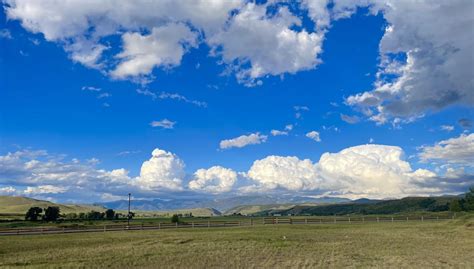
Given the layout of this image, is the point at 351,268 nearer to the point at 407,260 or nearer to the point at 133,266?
the point at 407,260

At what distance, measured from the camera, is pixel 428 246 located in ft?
121

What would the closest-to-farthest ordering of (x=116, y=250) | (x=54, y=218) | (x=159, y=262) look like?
(x=159, y=262) < (x=116, y=250) < (x=54, y=218)

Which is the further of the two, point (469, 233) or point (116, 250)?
point (469, 233)

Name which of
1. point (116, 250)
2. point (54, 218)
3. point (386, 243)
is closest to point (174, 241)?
point (116, 250)

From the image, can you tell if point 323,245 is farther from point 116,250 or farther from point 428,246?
point 116,250

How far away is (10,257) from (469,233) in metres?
46.5

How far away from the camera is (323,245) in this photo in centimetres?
3750

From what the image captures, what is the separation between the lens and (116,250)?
3400 centimetres

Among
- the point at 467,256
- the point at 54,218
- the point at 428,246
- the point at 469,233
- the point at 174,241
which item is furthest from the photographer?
the point at 54,218

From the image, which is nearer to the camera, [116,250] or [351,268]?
[351,268]

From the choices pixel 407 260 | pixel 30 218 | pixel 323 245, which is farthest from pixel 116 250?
pixel 30 218

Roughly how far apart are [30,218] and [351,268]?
13632 centimetres

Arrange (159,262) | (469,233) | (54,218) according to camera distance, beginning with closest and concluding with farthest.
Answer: (159,262)
(469,233)
(54,218)

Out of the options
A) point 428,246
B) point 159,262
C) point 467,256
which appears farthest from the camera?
point 428,246
